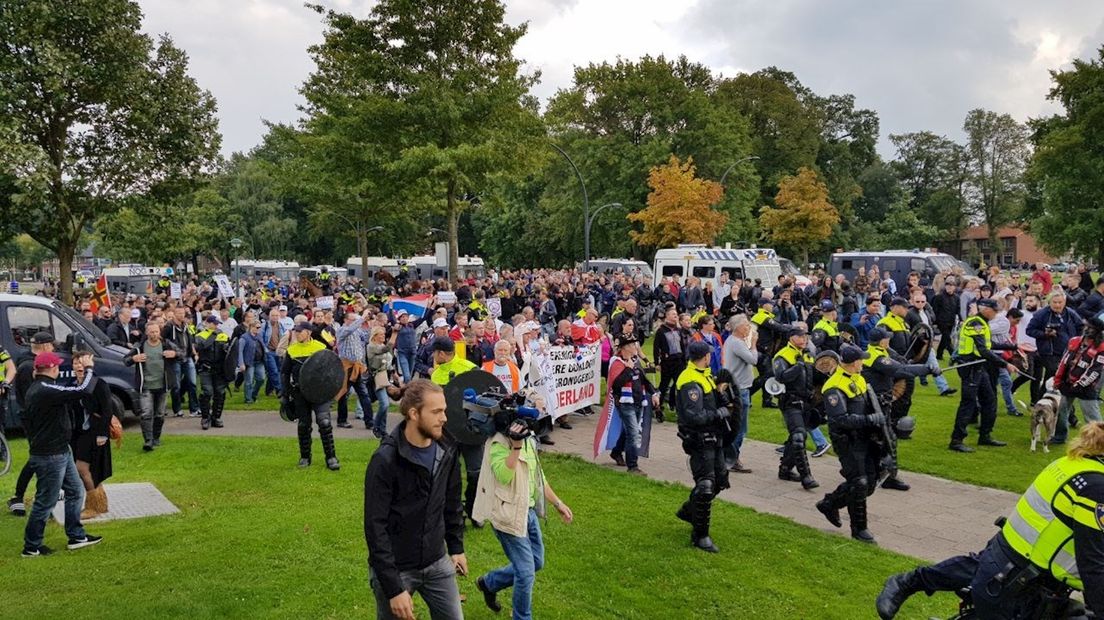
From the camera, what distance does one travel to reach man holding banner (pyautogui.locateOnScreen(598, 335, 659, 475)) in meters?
9.61

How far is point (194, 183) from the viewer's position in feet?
66.0

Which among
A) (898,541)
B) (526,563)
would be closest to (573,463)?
(898,541)

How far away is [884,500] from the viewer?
876cm

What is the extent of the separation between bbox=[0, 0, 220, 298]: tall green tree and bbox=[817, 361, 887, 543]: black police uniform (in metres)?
16.0

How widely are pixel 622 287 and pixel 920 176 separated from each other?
66.7 meters

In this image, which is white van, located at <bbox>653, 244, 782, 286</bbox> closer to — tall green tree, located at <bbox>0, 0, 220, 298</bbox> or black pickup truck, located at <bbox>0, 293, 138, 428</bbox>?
tall green tree, located at <bbox>0, 0, 220, 298</bbox>

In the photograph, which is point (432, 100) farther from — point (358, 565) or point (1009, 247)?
point (1009, 247)

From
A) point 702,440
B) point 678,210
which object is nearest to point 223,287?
point 702,440

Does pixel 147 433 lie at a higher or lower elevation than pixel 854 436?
lower

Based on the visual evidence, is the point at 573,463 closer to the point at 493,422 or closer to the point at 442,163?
the point at 493,422

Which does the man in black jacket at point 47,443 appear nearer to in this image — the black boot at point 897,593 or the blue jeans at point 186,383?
the blue jeans at point 186,383

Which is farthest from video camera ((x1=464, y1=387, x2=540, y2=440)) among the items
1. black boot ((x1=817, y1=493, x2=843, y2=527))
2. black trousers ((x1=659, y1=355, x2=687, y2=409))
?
black trousers ((x1=659, y1=355, x2=687, y2=409))

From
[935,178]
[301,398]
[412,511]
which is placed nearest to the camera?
[412,511]

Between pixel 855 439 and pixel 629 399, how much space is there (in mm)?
3038
